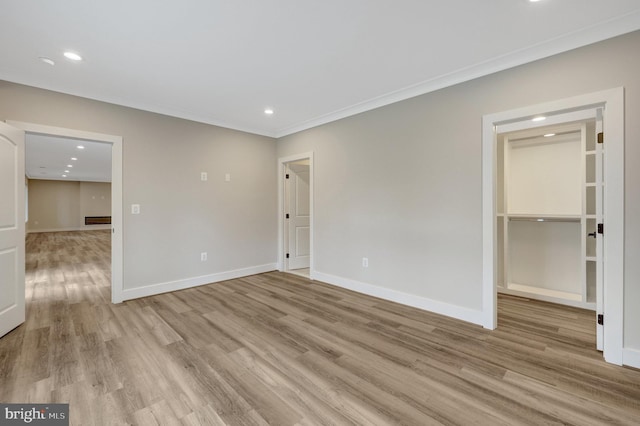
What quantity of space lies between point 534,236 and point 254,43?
4.27 meters

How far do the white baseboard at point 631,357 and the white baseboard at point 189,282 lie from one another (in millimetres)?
4528

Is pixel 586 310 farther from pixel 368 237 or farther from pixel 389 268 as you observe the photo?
pixel 368 237

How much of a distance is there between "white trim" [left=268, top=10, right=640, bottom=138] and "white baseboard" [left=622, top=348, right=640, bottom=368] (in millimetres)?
2386

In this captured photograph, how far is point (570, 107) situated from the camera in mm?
2279

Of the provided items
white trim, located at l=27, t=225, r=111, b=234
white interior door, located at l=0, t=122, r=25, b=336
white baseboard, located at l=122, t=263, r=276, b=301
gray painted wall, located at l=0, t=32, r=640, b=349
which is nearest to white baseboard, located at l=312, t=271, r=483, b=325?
gray painted wall, located at l=0, t=32, r=640, b=349

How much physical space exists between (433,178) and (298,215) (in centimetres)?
298

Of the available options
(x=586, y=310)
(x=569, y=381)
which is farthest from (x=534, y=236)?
(x=569, y=381)

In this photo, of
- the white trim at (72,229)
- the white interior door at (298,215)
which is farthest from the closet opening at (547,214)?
the white trim at (72,229)

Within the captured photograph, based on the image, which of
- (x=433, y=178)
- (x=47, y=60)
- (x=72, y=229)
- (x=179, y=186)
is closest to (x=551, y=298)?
(x=433, y=178)

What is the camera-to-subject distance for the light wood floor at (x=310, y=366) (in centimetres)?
163

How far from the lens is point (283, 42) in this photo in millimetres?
2324

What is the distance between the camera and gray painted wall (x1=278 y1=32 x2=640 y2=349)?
2.08 m

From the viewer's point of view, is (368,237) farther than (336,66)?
Yes

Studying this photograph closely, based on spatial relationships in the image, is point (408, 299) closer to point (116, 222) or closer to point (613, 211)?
point (613, 211)
